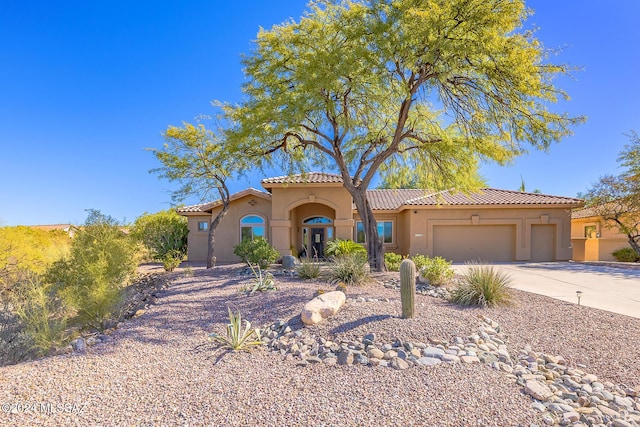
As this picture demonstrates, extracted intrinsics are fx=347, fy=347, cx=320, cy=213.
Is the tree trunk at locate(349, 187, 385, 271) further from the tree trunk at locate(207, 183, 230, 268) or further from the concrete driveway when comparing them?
the tree trunk at locate(207, 183, 230, 268)

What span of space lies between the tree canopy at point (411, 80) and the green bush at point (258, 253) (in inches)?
144

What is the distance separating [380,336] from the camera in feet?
19.2

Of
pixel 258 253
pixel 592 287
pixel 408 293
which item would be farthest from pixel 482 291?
pixel 258 253

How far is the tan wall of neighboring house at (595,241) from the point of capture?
997 inches

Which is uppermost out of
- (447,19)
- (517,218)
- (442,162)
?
(447,19)

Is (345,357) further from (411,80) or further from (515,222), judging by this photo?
(515,222)

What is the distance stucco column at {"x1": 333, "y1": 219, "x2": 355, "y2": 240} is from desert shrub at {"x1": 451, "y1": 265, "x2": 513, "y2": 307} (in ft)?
→ 35.6

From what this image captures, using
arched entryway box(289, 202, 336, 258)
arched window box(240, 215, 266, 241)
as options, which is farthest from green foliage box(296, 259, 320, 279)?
arched entryway box(289, 202, 336, 258)

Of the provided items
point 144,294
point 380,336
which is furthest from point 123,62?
point 380,336

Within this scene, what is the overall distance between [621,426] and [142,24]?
53.2 ft

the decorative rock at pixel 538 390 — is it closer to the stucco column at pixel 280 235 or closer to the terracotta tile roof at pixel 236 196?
the stucco column at pixel 280 235

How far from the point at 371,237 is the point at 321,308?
6796 mm

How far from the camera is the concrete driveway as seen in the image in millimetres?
8750

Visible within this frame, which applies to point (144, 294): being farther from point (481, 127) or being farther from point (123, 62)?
point (481, 127)
